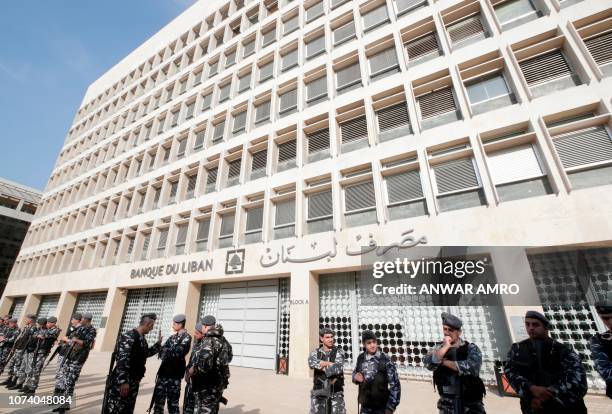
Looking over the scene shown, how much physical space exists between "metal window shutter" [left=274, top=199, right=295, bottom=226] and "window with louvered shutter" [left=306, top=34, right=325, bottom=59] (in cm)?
838

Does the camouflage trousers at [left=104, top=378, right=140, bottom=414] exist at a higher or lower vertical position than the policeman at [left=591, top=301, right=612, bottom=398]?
lower

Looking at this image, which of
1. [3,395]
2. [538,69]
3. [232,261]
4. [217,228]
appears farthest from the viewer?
[217,228]

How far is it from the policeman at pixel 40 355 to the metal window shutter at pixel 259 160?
9.85 meters

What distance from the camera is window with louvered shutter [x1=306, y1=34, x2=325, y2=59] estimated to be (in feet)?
49.2

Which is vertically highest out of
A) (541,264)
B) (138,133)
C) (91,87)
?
(91,87)

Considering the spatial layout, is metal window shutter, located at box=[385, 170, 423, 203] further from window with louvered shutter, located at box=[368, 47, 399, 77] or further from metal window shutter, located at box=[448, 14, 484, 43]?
metal window shutter, located at box=[448, 14, 484, 43]

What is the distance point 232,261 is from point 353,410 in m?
8.39

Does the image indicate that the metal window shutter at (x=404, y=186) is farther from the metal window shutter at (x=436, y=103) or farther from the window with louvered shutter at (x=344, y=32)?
the window with louvered shutter at (x=344, y=32)

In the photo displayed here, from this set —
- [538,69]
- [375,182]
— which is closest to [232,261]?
[375,182]

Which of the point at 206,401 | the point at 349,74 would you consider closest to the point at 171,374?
the point at 206,401

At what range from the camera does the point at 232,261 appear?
42.1ft

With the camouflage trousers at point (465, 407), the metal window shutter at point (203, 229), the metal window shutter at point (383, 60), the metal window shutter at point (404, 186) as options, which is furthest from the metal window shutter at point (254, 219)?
the camouflage trousers at point (465, 407)

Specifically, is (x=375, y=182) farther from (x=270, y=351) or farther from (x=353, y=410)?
(x=270, y=351)

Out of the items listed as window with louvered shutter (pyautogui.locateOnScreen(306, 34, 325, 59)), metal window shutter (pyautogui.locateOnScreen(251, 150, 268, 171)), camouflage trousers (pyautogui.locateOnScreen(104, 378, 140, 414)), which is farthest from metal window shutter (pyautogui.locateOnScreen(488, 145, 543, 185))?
camouflage trousers (pyautogui.locateOnScreen(104, 378, 140, 414))
